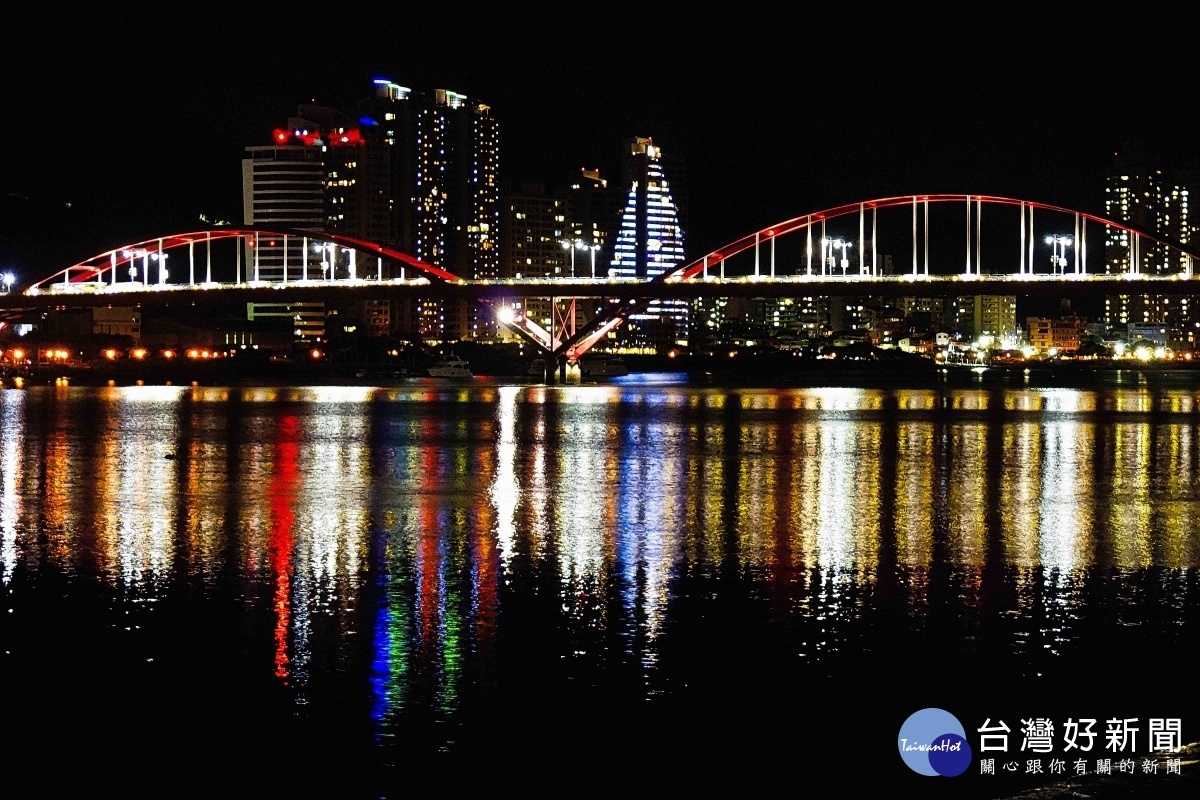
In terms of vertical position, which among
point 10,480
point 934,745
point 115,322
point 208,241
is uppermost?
point 208,241

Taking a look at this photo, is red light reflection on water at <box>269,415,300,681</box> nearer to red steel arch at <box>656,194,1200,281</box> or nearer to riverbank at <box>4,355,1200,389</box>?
red steel arch at <box>656,194,1200,281</box>

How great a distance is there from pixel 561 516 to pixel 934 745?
12.1 meters

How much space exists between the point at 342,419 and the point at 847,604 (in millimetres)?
34585

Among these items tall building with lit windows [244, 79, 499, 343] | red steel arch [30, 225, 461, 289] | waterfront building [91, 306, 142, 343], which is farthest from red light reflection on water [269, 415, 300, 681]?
tall building with lit windows [244, 79, 499, 343]

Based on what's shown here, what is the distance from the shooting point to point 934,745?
10.2m

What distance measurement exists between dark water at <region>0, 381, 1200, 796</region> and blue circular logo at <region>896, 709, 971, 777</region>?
8cm

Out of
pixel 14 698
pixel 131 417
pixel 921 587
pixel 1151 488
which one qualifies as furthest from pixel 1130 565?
pixel 131 417

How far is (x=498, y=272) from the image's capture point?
628 feet

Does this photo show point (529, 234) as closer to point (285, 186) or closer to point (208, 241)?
point (285, 186)

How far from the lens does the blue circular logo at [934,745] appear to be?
9867 millimetres

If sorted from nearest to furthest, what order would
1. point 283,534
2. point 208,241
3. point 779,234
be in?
1. point 283,534
2. point 779,234
3. point 208,241

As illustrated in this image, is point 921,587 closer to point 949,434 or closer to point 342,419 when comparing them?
point 949,434

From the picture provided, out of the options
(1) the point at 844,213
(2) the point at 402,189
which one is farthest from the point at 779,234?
(2) the point at 402,189

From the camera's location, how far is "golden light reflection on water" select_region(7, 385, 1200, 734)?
14438 millimetres
